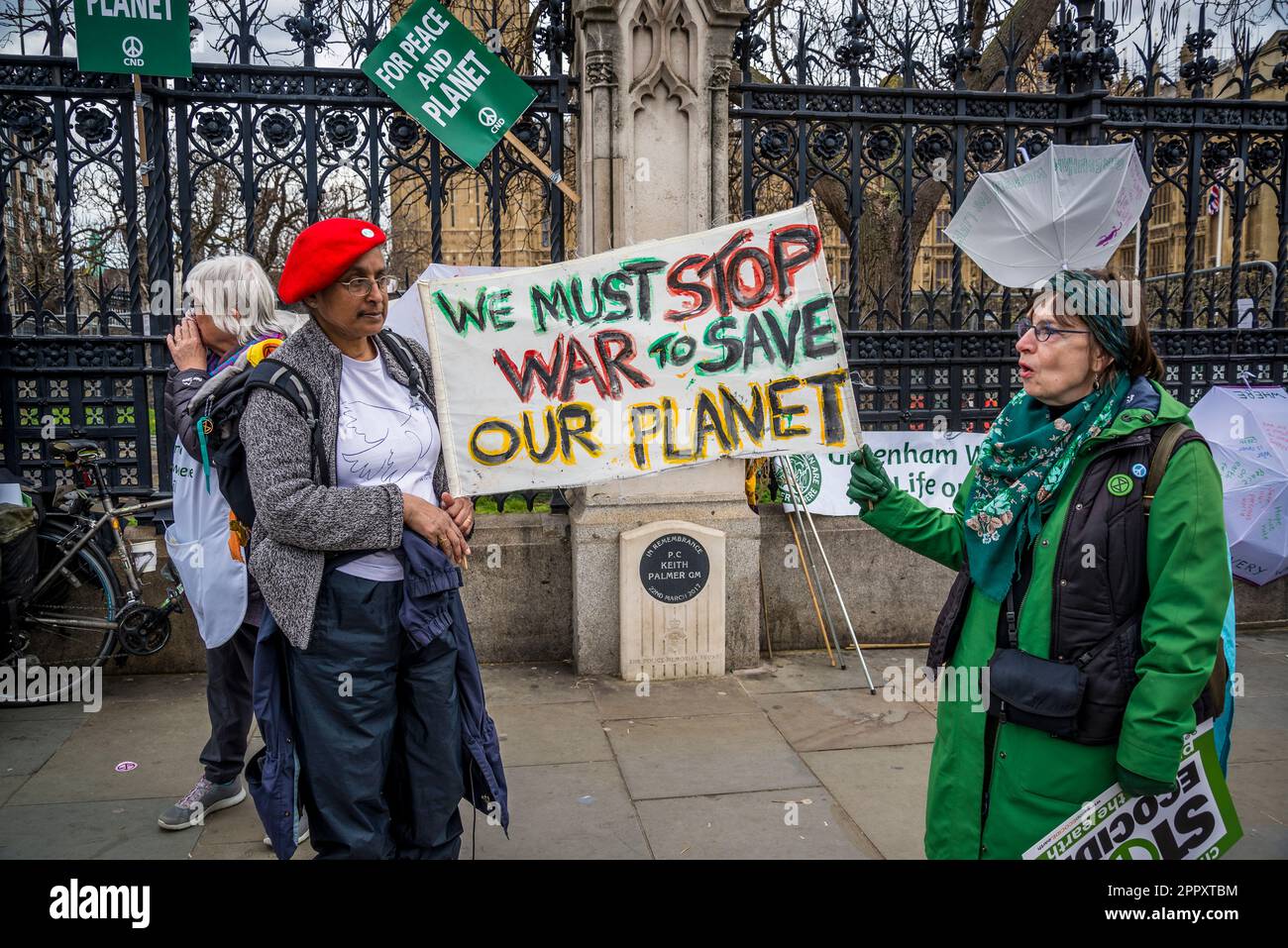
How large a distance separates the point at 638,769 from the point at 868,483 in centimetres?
225

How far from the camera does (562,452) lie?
15.9ft

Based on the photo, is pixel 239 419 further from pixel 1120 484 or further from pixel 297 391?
pixel 1120 484

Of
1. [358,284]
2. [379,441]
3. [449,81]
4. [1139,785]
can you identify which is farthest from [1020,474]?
[449,81]

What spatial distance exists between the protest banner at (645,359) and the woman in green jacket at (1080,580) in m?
1.98

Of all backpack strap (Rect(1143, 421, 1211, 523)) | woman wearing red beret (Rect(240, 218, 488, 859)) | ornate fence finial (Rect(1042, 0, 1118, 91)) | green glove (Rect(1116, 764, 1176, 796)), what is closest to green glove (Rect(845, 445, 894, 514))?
backpack strap (Rect(1143, 421, 1211, 523))

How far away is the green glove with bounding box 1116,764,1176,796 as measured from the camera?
7.65ft

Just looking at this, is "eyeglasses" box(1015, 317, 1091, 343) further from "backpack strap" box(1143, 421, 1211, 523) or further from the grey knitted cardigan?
the grey knitted cardigan

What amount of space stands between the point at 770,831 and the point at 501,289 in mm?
2674

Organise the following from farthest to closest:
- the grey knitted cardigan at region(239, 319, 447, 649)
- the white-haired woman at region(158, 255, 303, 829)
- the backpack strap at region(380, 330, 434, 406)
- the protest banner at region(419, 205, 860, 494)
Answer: the protest banner at region(419, 205, 860, 494) < the white-haired woman at region(158, 255, 303, 829) < the backpack strap at region(380, 330, 434, 406) < the grey knitted cardigan at region(239, 319, 447, 649)

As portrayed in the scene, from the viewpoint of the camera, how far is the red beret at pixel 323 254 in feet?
9.04

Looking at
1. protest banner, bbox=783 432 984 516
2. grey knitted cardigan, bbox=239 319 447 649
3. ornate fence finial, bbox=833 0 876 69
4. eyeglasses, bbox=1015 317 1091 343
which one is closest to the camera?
eyeglasses, bbox=1015 317 1091 343

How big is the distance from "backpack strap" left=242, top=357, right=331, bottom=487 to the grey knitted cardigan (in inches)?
0.5

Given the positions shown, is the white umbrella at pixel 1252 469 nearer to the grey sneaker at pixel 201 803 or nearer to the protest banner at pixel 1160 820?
the protest banner at pixel 1160 820

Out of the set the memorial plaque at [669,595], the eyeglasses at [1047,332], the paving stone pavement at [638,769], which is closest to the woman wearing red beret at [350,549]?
the paving stone pavement at [638,769]
